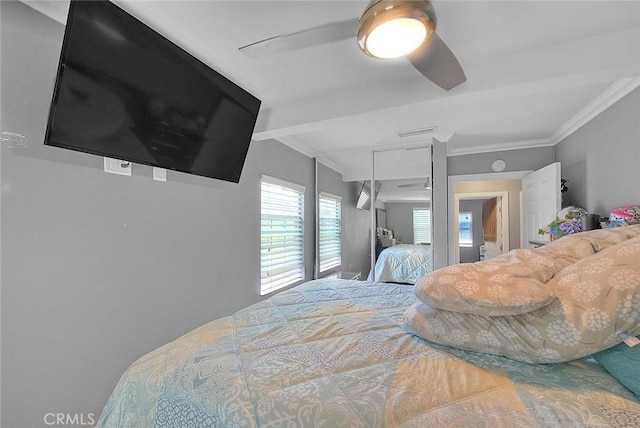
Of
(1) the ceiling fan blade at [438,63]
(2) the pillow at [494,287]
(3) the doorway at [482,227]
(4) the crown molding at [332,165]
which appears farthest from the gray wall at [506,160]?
(2) the pillow at [494,287]

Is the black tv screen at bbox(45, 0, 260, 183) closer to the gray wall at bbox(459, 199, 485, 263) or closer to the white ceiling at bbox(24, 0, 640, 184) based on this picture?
the white ceiling at bbox(24, 0, 640, 184)

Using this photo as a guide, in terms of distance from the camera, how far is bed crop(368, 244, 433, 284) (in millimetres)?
3395

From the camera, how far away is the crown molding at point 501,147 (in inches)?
124

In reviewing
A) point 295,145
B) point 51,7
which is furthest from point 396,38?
point 295,145

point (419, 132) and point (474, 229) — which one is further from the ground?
Answer: point (419, 132)

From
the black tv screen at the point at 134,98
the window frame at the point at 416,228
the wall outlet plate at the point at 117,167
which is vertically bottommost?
the window frame at the point at 416,228

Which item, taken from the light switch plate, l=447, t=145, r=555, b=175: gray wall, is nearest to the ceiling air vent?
l=447, t=145, r=555, b=175: gray wall

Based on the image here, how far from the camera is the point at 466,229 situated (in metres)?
6.07

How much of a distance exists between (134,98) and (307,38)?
3.07 ft

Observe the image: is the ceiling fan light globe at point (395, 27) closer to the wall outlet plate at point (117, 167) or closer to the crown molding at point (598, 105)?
the wall outlet plate at point (117, 167)

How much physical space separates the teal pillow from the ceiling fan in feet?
4.19

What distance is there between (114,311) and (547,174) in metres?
4.05

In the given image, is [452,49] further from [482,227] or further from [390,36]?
[482,227]

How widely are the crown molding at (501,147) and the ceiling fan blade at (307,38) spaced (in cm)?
293
